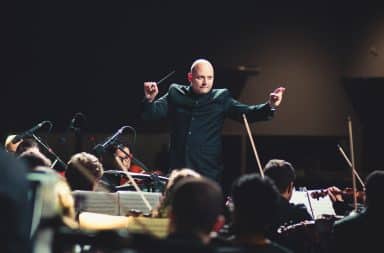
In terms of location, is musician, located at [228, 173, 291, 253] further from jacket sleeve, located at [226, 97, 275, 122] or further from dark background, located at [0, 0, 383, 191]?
dark background, located at [0, 0, 383, 191]

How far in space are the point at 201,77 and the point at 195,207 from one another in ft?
9.57

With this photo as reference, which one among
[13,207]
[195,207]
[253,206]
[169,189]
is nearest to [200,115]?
[169,189]

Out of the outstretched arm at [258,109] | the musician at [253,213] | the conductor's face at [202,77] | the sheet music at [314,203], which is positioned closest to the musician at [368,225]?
the musician at [253,213]

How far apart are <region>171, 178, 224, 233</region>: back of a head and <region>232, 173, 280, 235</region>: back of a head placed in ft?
0.98

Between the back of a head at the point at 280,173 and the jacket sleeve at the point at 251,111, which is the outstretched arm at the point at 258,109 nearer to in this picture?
the jacket sleeve at the point at 251,111

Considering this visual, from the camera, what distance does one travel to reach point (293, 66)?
845 centimetres

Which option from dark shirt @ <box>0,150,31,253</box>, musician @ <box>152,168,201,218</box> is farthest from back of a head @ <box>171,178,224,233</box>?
musician @ <box>152,168,201,218</box>

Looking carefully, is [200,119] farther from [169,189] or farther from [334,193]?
[169,189]

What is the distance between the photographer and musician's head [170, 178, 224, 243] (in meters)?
2.36

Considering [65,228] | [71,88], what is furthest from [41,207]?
[71,88]

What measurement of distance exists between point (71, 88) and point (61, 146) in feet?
2.03

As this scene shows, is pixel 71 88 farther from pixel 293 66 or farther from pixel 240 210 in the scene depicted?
pixel 240 210

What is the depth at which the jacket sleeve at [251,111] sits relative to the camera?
205 inches

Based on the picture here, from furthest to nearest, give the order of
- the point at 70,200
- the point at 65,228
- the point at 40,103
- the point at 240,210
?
the point at 40,103 < the point at 240,210 < the point at 70,200 < the point at 65,228
